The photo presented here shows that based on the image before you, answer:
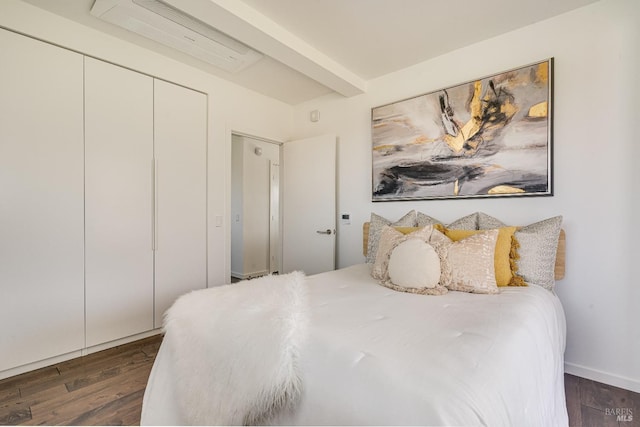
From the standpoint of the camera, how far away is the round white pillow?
1.74 metres

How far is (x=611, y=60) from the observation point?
1937mm

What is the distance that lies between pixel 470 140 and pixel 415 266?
1313 mm

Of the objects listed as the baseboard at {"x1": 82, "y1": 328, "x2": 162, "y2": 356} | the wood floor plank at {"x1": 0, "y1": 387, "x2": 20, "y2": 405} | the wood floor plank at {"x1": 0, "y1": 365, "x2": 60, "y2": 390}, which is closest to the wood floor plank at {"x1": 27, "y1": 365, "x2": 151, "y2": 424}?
the wood floor plank at {"x1": 0, "y1": 387, "x2": 20, "y2": 405}

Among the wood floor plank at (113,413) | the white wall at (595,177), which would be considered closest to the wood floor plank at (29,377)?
the wood floor plank at (113,413)

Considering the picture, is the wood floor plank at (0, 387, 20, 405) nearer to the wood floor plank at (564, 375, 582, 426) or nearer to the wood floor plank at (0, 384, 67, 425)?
the wood floor plank at (0, 384, 67, 425)

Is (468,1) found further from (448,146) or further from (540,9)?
(448,146)

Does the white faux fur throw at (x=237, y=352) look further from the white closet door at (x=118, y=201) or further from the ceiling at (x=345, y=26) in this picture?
the ceiling at (x=345, y=26)

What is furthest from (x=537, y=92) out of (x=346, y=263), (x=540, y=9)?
(x=346, y=263)

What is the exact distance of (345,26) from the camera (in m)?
2.25

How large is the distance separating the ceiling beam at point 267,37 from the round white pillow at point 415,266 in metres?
1.73

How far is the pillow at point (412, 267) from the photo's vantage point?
1.73 m

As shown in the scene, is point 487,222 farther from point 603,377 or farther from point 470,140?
point 603,377

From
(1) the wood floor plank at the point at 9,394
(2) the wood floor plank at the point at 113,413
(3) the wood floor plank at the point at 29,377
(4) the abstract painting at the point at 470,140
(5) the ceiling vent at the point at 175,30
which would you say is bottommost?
(3) the wood floor plank at the point at 29,377

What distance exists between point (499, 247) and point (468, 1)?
1.61 m
